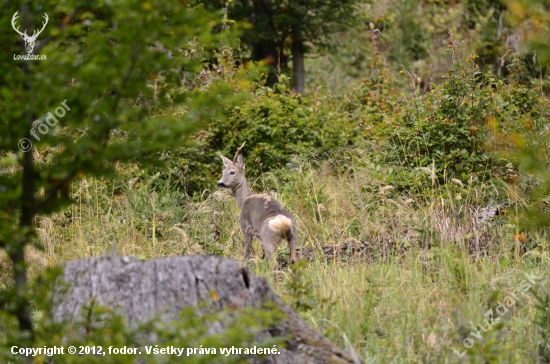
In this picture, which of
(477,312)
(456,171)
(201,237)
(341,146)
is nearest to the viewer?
(477,312)

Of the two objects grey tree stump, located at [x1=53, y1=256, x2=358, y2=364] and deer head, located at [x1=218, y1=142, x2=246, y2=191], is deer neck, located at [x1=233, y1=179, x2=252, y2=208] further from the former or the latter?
grey tree stump, located at [x1=53, y1=256, x2=358, y2=364]

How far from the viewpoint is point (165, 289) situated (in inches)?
154

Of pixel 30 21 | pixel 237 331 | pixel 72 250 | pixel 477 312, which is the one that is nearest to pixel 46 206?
pixel 30 21

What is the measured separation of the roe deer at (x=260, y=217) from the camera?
7.27m

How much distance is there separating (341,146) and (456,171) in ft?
9.07

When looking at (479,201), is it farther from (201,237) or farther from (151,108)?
(151,108)

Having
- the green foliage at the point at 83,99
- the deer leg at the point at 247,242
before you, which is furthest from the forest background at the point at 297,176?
the deer leg at the point at 247,242

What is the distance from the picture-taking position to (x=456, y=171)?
311 inches

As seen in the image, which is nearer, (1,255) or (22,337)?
(22,337)

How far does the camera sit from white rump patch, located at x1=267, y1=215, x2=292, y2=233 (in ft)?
23.7

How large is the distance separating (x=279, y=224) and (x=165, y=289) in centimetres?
338
